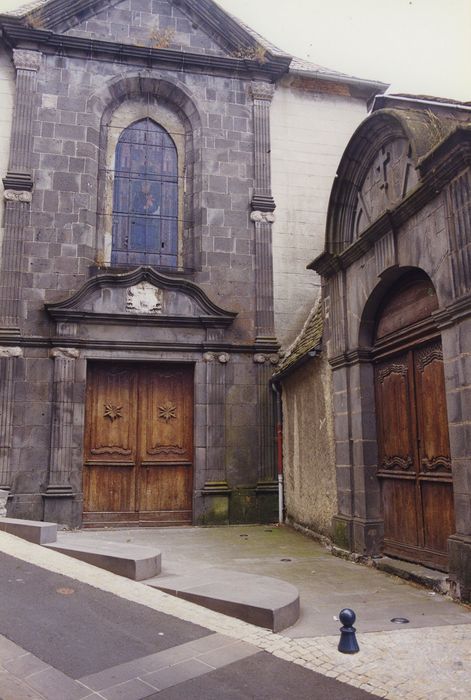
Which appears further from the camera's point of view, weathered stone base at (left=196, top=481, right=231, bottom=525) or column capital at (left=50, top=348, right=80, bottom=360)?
weathered stone base at (left=196, top=481, right=231, bottom=525)

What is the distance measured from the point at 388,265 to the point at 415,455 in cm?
210

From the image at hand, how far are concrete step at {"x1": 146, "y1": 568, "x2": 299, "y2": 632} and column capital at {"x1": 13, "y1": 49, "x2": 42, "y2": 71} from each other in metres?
9.73

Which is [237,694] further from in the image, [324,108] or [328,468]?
[324,108]

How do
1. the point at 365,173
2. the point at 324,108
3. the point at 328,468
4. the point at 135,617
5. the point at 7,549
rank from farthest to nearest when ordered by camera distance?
1. the point at 324,108
2. the point at 328,468
3. the point at 365,173
4. the point at 7,549
5. the point at 135,617

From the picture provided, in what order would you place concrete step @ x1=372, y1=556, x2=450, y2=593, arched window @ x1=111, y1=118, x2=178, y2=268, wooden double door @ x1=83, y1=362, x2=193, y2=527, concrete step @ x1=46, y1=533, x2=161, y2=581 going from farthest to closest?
arched window @ x1=111, y1=118, x2=178, y2=268 → wooden double door @ x1=83, y1=362, x2=193, y2=527 → concrete step @ x1=46, y1=533, x2=161, y2=581 → concrete step @ x1=372, y1=556, x2=450, y2=593

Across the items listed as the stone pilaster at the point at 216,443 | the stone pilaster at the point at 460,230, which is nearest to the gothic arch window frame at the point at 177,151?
the stone pilaster at the point at 216,443

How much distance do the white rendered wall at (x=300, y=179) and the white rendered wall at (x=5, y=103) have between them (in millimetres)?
5040

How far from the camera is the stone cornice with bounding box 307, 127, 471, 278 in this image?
533cm

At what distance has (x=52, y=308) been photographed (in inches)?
413

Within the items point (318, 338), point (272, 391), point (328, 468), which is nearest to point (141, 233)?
point (272, 391)

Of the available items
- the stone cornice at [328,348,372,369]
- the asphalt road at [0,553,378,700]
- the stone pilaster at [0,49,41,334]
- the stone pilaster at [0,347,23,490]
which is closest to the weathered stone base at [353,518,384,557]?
the stone cornice at [328,348,372,369]

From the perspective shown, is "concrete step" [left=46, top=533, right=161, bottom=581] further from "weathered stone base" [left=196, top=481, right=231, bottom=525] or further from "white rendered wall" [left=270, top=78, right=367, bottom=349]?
"white rendered wall" [left=270, top=78, right=367, bottom=349]

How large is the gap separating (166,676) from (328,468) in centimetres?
502

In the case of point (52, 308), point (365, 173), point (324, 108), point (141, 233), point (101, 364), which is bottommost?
point (101, 364)
